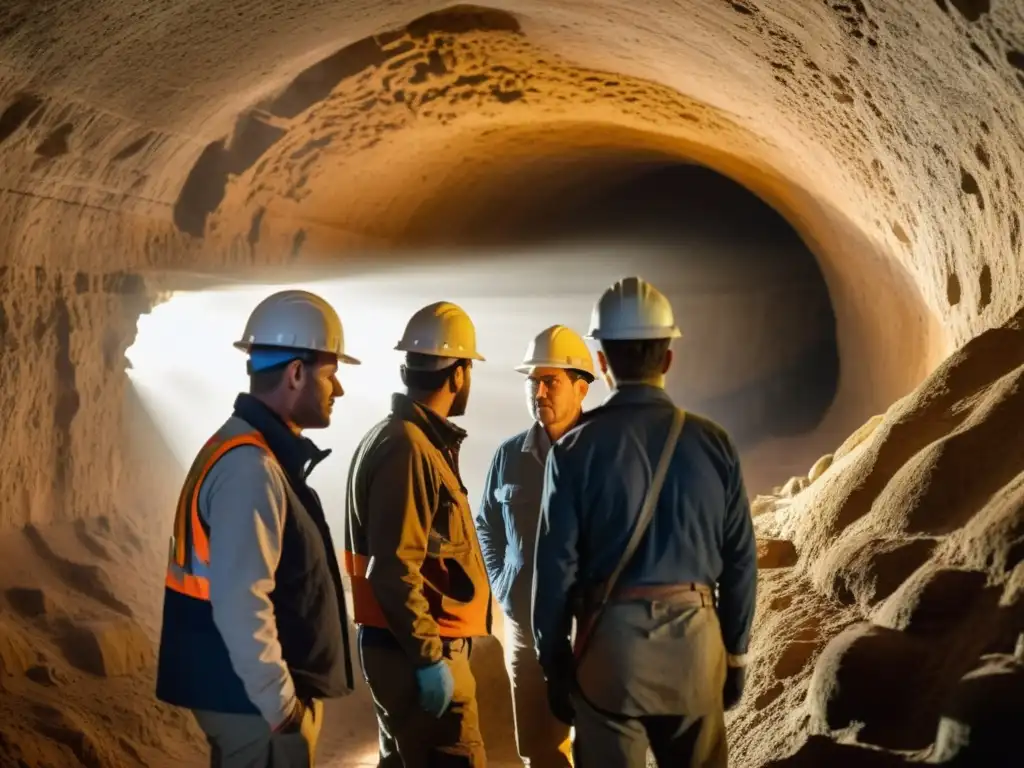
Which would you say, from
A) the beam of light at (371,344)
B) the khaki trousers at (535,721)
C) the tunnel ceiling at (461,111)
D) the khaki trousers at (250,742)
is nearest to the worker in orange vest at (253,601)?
the khaki trousers at (250,742)

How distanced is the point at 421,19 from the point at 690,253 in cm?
700

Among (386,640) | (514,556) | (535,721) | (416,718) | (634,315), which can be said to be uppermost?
(634,315)

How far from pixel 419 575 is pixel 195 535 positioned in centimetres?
73

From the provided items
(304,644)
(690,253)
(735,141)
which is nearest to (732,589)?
(304,644)

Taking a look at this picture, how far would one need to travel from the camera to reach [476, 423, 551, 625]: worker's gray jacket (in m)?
4.18

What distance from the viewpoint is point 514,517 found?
424 centimetres

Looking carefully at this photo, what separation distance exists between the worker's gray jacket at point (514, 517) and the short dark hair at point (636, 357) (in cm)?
138

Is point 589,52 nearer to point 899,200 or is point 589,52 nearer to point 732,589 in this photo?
point 899,200

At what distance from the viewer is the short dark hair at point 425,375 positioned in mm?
3531

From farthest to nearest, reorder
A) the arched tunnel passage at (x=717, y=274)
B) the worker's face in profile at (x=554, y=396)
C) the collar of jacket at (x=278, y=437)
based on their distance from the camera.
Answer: the arched tunnel passage at (x=717, y=274) → the worker's face in profile at (x=554, y=396) → the collar of jacket at (x=278, y=437)

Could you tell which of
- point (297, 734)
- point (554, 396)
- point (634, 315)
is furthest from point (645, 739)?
point (554, 396)

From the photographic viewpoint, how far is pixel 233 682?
2637 millimetres

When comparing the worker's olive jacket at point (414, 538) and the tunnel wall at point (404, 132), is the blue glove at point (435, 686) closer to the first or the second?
the worker's olive jacket at point (414, 538)

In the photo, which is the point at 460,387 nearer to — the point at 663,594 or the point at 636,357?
the point at 636,357
